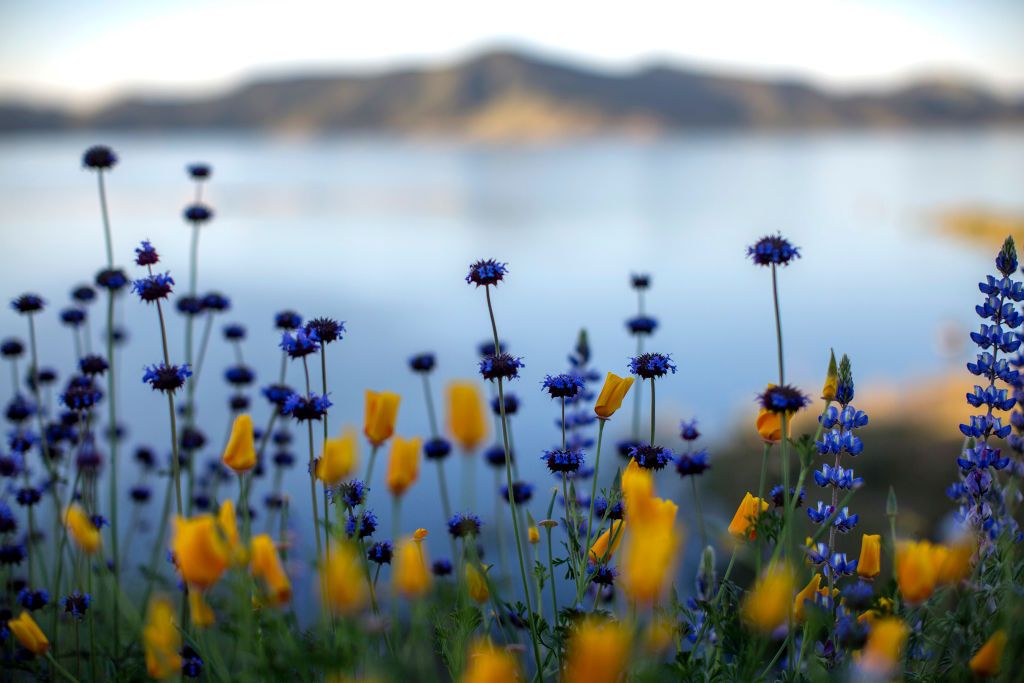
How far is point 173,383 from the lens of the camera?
220cm

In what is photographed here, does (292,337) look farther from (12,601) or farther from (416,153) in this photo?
(416,153)

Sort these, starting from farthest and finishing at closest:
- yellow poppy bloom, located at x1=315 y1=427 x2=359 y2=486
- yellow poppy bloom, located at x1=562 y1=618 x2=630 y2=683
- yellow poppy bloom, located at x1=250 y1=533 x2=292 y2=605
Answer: yellow poppy bloom, located at x1=315 y1=427 x2=359 y2=486
yellow poppy bloom, located at x1=250 y1=533 x2=292 y2=605
yellow poppy bloom, located at x1=562 y1=618 x2=630 y2=683

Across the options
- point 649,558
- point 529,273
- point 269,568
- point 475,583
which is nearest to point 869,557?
point 475,583

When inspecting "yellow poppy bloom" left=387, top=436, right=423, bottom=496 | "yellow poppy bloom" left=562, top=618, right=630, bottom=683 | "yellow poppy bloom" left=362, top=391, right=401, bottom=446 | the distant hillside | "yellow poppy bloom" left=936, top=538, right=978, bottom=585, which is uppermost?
the distant hillside

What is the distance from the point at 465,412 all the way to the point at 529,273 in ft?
83.3

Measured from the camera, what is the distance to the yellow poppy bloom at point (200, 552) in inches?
52.8

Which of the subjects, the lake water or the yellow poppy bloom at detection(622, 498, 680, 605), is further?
the lake water

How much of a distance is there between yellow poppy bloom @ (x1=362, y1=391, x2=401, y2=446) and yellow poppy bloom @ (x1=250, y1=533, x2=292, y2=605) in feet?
1.18

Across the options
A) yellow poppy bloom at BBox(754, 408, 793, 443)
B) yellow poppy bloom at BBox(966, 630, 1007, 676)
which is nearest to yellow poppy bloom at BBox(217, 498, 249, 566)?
yellow poppy bloom at BBox(754, 408, 793, 443)

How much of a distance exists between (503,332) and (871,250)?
20442mm

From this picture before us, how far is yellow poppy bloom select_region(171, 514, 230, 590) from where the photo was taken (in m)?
1.34

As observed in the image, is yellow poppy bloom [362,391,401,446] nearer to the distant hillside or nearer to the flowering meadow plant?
the flowering meadow plant

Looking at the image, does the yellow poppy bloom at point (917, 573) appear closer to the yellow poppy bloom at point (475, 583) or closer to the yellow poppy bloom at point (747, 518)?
the yellow poppy bloom at point (747, 518)

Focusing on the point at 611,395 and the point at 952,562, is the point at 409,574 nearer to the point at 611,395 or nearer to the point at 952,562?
the point at 611,395
